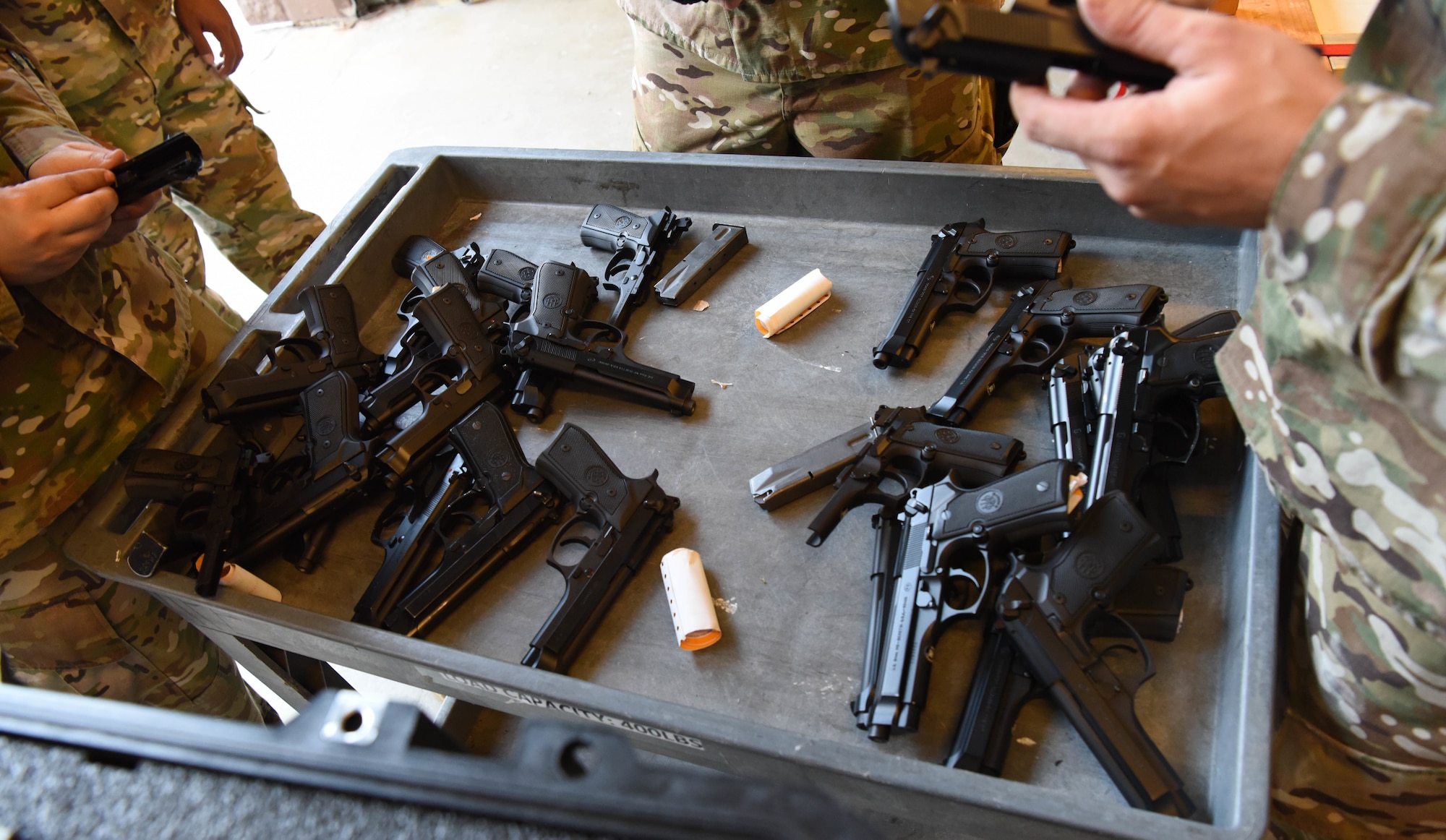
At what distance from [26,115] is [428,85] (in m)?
5.13

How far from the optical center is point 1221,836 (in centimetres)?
125

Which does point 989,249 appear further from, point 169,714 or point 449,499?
point 169,714

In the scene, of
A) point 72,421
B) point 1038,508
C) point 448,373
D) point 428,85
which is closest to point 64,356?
point 72,421

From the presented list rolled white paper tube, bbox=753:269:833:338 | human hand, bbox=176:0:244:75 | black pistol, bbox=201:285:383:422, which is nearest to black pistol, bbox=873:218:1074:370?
rolled white paper tube, bbox=753:269:833:338

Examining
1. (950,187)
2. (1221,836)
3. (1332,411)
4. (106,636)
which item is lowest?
(106,636)

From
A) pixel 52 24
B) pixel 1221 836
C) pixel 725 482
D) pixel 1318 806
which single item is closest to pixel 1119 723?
pixel 1221 836

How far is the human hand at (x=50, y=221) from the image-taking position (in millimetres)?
1822

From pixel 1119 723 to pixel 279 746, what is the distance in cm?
137

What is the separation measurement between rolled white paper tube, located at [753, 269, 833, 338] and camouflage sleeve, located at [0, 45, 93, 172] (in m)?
1.80

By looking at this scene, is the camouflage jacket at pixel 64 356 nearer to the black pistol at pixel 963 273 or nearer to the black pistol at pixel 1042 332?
the black pistol at pixel 963 273

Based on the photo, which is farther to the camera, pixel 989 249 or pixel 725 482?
pixel 989 249

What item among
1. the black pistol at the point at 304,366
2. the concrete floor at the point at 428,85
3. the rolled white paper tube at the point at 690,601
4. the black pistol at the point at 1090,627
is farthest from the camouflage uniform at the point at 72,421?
the concrete floor at the point at 428,85

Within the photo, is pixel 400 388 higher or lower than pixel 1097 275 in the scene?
lower

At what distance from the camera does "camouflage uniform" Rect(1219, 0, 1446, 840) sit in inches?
37.1
